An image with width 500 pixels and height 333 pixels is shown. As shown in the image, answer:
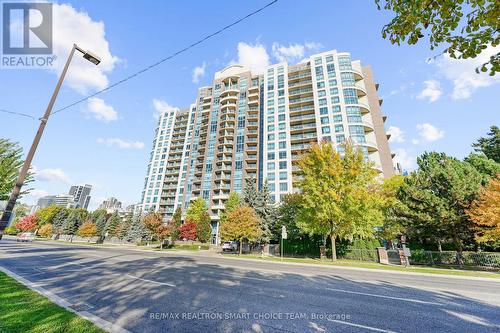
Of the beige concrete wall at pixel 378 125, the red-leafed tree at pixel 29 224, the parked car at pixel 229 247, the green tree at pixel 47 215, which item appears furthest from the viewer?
the green tree at pixel 47 215

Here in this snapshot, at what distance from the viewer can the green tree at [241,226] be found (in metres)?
32.3

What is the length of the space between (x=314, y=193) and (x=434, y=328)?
19038 millimetres

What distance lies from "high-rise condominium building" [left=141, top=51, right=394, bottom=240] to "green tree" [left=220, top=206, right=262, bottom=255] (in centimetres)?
2099

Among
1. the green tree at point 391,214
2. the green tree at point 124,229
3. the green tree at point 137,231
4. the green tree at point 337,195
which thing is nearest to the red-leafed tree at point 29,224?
the green tree at point 124,229

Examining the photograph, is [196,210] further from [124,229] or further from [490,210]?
[490,210]

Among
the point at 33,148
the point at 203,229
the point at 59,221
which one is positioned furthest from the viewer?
the point at 59,221

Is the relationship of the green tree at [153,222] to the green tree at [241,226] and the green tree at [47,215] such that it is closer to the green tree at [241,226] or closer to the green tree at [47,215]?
the green tree at [241,226]

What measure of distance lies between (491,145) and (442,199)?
96.9ft

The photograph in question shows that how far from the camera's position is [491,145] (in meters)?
39.5

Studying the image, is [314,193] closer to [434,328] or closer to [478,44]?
[434,328]

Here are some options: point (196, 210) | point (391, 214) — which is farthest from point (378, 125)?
point (196, 210)

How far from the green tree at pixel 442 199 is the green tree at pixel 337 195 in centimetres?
376

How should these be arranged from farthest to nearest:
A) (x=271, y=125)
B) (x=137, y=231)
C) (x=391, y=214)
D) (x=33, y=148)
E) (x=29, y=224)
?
(x=29, y=224)
(x=271, y=125)
(x=137, y=231)
(x=391, y=214)
(x=33, y=148)

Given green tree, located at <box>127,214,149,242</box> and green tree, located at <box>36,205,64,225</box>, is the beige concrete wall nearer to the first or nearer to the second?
green tree, located at <box>127,214,149,242</box>
